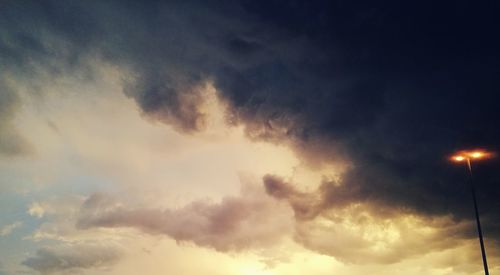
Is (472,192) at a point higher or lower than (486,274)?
higher

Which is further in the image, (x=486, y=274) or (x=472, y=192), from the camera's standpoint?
(x=472, y=192)

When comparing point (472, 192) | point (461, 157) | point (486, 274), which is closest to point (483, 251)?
point (486, 274)

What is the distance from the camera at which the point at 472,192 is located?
1272 inches

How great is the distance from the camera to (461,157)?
109 feet

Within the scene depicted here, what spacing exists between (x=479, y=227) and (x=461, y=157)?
16.9 feet

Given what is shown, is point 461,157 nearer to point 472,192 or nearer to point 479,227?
point 472,192

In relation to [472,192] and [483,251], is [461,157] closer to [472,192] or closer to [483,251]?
[472,192]

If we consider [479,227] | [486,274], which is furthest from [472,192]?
[486,274]

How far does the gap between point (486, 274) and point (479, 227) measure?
10.4ft

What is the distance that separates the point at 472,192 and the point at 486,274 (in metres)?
5.68

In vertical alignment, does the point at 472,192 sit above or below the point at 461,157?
below

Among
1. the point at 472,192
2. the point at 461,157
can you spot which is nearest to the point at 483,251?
the point at 472,192

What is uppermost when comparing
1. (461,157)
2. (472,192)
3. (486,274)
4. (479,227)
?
(461,157)

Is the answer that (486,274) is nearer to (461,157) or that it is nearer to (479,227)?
(479,227)
